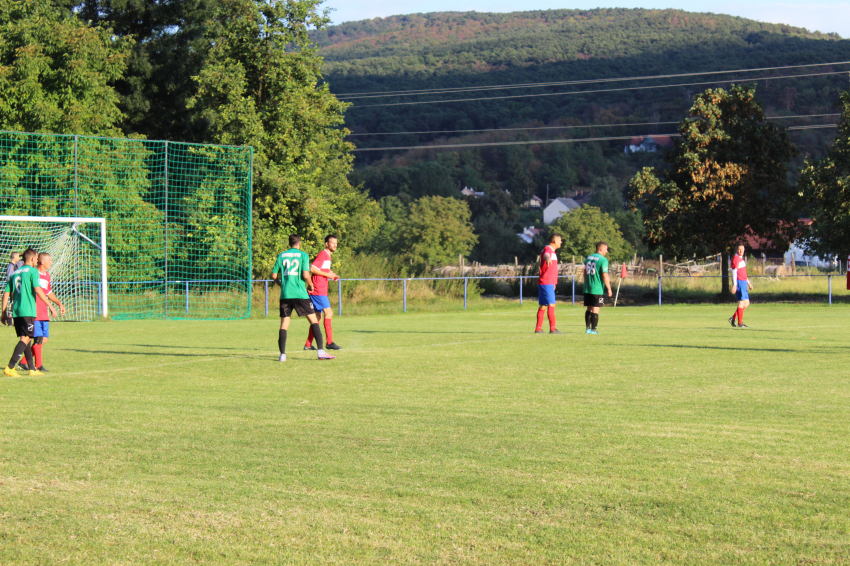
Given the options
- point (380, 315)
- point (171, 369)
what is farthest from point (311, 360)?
point (380, 315)

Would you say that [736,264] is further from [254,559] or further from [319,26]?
[319,26]

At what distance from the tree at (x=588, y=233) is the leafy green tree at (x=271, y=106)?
4018 cm

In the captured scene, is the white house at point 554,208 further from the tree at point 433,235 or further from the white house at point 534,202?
the tree at point 433,235

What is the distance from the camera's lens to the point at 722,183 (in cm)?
3412

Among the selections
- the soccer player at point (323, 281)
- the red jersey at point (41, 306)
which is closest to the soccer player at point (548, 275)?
the soccer player at point (323, 281)

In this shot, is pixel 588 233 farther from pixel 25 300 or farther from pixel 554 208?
pixel 554 208

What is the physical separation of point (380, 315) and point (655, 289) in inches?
627

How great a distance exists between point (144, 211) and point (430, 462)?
2673 cm

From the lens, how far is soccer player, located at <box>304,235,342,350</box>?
43.2ft

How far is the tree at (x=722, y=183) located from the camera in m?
34.3

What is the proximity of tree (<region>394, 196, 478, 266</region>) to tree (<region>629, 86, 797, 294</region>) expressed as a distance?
4425 cm

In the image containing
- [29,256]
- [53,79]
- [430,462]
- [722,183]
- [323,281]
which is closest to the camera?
[430,462]

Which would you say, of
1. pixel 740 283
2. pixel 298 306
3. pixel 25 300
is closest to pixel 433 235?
pixel 740 283

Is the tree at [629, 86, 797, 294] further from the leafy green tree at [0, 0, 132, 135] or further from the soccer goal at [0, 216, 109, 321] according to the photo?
the leafy green tree at [0, 0, 132, 135]
